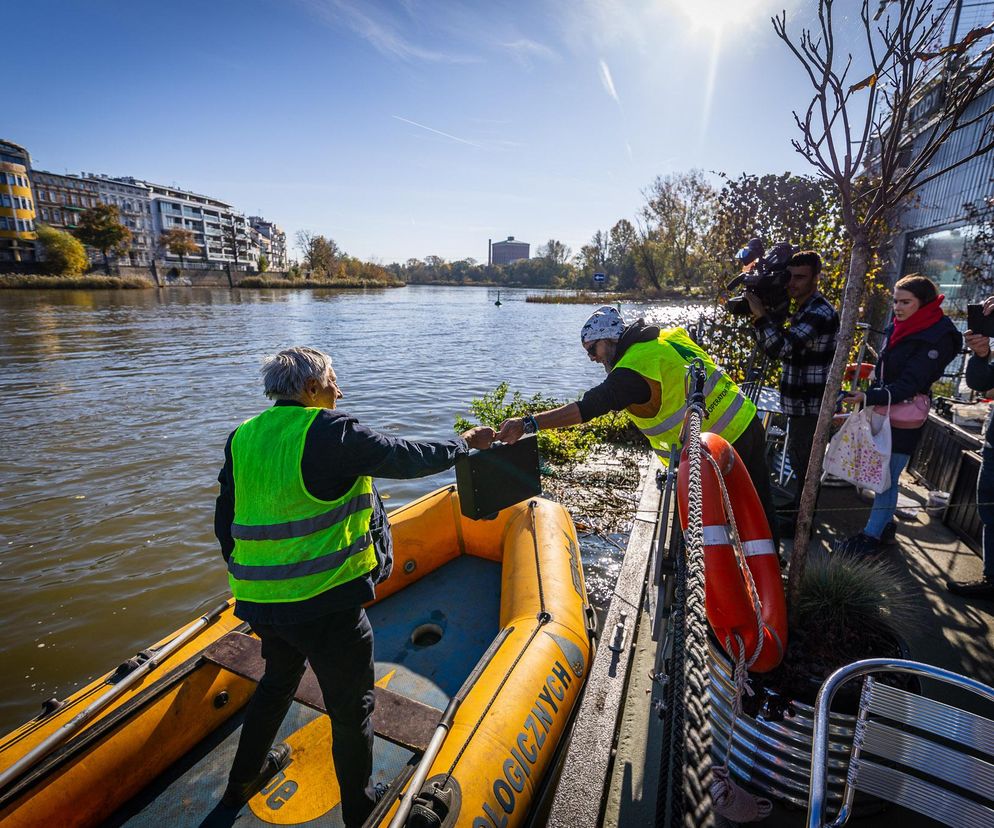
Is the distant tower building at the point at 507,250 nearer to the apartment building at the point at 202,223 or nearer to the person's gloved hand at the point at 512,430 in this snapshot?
the apartment building at the point at 202,223

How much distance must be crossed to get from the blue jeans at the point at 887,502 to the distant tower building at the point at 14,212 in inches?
2913

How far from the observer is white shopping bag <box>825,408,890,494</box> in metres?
3.68

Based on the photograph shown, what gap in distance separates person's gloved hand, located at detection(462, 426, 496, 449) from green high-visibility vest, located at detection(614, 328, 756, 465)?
883mm

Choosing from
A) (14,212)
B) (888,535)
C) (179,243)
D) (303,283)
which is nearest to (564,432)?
(888,535)

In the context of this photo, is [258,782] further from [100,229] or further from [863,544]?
[100,229]

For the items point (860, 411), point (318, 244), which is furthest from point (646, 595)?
point (318, 244)

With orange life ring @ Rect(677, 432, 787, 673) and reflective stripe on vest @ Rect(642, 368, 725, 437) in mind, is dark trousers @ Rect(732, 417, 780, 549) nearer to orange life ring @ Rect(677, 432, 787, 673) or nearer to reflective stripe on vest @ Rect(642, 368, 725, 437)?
reflective stripe on vest @ Rect(642, 368, 725, 437)

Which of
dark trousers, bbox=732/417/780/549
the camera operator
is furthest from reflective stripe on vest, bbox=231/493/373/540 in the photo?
the camera operator

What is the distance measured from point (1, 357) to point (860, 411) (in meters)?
23.0

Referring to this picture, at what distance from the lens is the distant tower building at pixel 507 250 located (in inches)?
6088

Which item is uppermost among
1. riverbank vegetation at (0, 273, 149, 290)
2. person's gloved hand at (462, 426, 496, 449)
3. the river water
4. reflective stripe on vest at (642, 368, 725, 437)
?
riverbank vegetation at (0, 273, 149, 290)

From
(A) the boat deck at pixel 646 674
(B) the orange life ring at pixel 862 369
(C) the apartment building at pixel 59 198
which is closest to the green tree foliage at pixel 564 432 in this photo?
(A) the boat deck at pixel 646 674

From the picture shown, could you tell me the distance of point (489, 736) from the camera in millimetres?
2582

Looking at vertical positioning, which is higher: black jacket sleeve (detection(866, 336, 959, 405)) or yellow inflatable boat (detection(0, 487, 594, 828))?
black jacket sleeve (detection(866, 336, 959, 405))
